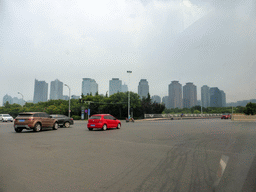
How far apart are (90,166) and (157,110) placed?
61.5 metres

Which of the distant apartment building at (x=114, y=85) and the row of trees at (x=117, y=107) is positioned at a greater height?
the distant apartment building at (x=114, y=85)

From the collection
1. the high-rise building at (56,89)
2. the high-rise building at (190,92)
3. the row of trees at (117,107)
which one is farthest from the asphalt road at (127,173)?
the high-rise building at (56,89)

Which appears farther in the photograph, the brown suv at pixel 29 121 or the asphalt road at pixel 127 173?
the brown suv at pixel 29 121

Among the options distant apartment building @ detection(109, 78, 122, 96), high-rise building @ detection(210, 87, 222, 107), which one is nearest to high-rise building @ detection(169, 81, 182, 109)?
high-rise building @ detection(210, 87, 222, 107)

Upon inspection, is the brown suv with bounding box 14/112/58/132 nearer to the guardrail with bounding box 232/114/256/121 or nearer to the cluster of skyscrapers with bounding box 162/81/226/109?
the cluster of skyscrapers with bounding box 162/81/226/109

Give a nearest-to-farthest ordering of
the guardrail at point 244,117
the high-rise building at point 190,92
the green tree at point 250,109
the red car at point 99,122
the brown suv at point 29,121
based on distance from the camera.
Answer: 1. the brown suv at point 29,121
2. the red car at point 99,122
3. the high-rise building at point 190,92
4. the green tree at point 250,109
5. the guardrail at point 244,117

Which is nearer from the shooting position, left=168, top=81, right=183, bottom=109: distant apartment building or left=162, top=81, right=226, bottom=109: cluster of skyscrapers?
left=162, top=81, right=226, bottom=109: cluster of skyscrapers

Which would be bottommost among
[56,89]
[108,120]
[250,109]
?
[108,120]

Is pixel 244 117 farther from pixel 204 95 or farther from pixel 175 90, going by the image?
pixel 204 95

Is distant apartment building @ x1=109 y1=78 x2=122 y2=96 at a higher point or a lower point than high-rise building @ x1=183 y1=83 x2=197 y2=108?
higher

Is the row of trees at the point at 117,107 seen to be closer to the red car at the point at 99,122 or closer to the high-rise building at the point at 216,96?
the red car at the point at 99,122

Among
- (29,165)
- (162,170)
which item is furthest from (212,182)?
(29,165)

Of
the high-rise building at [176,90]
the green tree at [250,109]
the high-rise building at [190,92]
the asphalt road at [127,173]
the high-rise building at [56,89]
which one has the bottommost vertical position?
the asphalt road at [127,173]

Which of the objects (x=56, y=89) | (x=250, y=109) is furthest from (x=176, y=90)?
(x=56, y=89)
